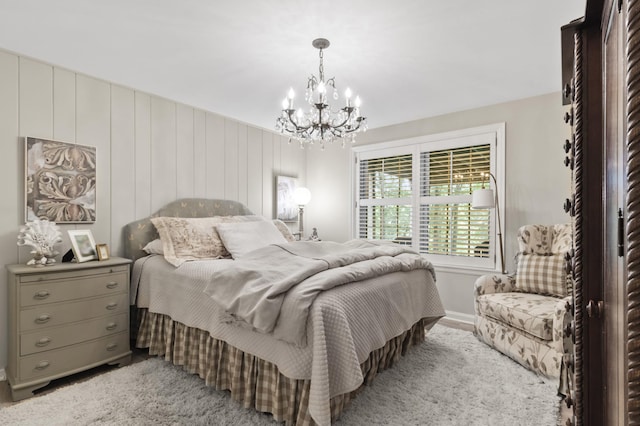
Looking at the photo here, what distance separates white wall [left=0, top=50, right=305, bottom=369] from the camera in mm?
2570

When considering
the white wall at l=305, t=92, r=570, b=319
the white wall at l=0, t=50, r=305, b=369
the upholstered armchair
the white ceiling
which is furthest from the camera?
the white wall at l=305, t=92, r=570, b=319

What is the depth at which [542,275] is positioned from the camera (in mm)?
2932

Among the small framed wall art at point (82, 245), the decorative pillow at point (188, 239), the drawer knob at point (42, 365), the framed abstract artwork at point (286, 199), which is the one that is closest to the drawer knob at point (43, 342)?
the drawer knob at point (42, 365)

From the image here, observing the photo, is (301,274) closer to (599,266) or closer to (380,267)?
(380,267)

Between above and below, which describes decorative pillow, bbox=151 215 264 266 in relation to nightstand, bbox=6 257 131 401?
above

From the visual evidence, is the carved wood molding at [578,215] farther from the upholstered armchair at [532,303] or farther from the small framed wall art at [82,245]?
the small framed wall art at [82,245]

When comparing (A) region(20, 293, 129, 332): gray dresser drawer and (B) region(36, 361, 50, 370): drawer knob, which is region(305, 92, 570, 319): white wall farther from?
(B) region(36, 361, 50, 370): drawer knob

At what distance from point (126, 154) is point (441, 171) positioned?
3.47 metres

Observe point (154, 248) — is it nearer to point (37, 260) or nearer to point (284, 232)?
point (37, 260)

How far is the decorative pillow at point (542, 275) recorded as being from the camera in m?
2.85

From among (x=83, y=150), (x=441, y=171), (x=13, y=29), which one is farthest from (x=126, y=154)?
(x=441, y=171)

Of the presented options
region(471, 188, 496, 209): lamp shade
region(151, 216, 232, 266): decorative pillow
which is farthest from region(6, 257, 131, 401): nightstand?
region(471, 188, 496, 209): lamp shade

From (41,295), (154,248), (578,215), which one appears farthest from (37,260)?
(578,215)

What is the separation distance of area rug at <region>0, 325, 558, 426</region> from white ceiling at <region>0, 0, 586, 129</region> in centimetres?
241
